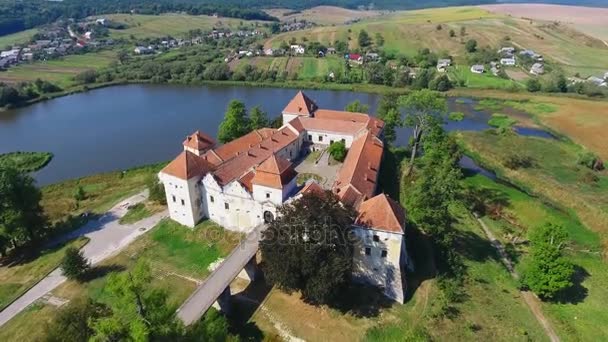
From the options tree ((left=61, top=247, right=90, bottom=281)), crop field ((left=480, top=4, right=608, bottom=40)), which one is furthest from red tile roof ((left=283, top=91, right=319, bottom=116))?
crop field ((left=480, top=4, right=608, bottom=40))

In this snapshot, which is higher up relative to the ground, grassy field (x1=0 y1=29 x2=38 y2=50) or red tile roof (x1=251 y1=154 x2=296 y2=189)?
grassy field (x1=0 y1=29 x2=38 y2=50)

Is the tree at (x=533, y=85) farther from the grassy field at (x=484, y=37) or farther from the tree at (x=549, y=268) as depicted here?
the tree at (x=549, y=268)

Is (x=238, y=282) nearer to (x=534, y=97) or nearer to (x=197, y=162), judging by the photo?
(x=197, y=162)

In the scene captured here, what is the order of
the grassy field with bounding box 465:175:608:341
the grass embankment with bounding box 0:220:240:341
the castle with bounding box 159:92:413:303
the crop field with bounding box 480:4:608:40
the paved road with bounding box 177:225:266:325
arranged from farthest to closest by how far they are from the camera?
the crop field with bounding box 480:4:608:40 → the castle with bounding box 159:92:413:303 → the grass embankment with bounding box 0:220:240:341 → the grassy field with bounding box 465:175:608:341 → the paved road with bounding box 177:225:266:325

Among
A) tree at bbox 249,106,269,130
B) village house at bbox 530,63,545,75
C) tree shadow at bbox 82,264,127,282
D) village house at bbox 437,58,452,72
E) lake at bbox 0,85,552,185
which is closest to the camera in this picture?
tree shadow at bbox 82,264,127,282

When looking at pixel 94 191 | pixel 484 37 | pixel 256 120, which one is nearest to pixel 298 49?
pixel 484 37

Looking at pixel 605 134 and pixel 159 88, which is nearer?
pixel 605 134

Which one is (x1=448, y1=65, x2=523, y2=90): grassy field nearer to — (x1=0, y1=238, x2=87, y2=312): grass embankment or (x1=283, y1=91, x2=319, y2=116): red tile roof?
(x1=283, y1=91, x2=319, y2=116): red tile roof

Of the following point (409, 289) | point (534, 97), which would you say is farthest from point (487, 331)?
point (534, 97)
